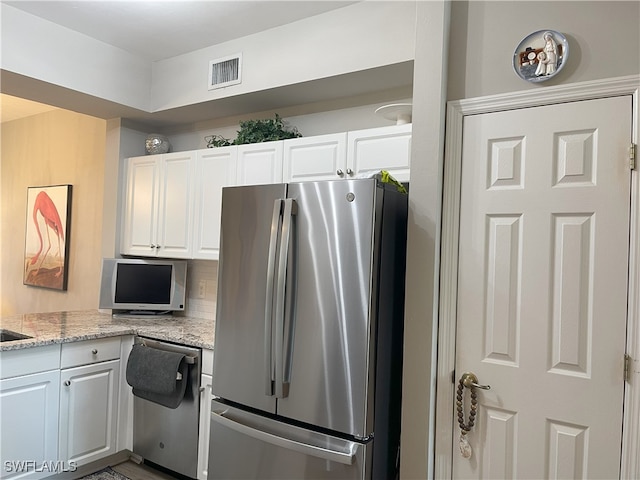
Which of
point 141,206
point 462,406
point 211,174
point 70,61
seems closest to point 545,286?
point 462,406

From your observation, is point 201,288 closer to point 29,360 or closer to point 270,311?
point 29,360

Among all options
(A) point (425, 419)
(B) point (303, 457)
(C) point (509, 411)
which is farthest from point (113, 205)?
(C) point (509, 411)

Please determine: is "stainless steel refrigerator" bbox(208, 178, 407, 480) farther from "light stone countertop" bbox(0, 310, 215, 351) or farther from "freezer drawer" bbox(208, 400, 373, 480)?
"light stone countertop" bbox(0, 310, 215, 351)

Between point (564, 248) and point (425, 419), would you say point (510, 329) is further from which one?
point (425, 419)

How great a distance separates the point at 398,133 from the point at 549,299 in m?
1.20

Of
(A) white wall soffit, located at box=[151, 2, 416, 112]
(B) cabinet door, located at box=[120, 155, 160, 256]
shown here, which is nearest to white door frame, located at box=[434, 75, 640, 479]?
(A) white wall soffit, located at box=[151, 2, 416, 112]

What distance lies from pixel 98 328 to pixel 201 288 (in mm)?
847

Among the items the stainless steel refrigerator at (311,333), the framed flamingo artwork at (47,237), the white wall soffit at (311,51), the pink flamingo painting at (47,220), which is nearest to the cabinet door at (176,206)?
the white wall soffit at (311,51)

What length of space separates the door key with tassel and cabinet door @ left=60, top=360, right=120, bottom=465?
225cm

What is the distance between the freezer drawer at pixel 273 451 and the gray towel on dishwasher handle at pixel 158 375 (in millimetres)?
567

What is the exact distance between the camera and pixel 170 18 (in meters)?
2.78

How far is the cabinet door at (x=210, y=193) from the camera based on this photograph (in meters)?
3.12

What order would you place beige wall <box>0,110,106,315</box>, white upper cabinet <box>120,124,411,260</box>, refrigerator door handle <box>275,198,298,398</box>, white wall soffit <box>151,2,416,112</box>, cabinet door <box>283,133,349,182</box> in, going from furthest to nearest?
beige wall <box>0,110,106,315</box> → cabinet door <box>283,133,349,182</box> → white upper cabinet <box>120,124,411,260</box> → white wall soffit <box>151,2,416,112</box> → refrigerator door handle <box>275,198,298,398</box>

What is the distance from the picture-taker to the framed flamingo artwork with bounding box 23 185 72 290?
454 cm
